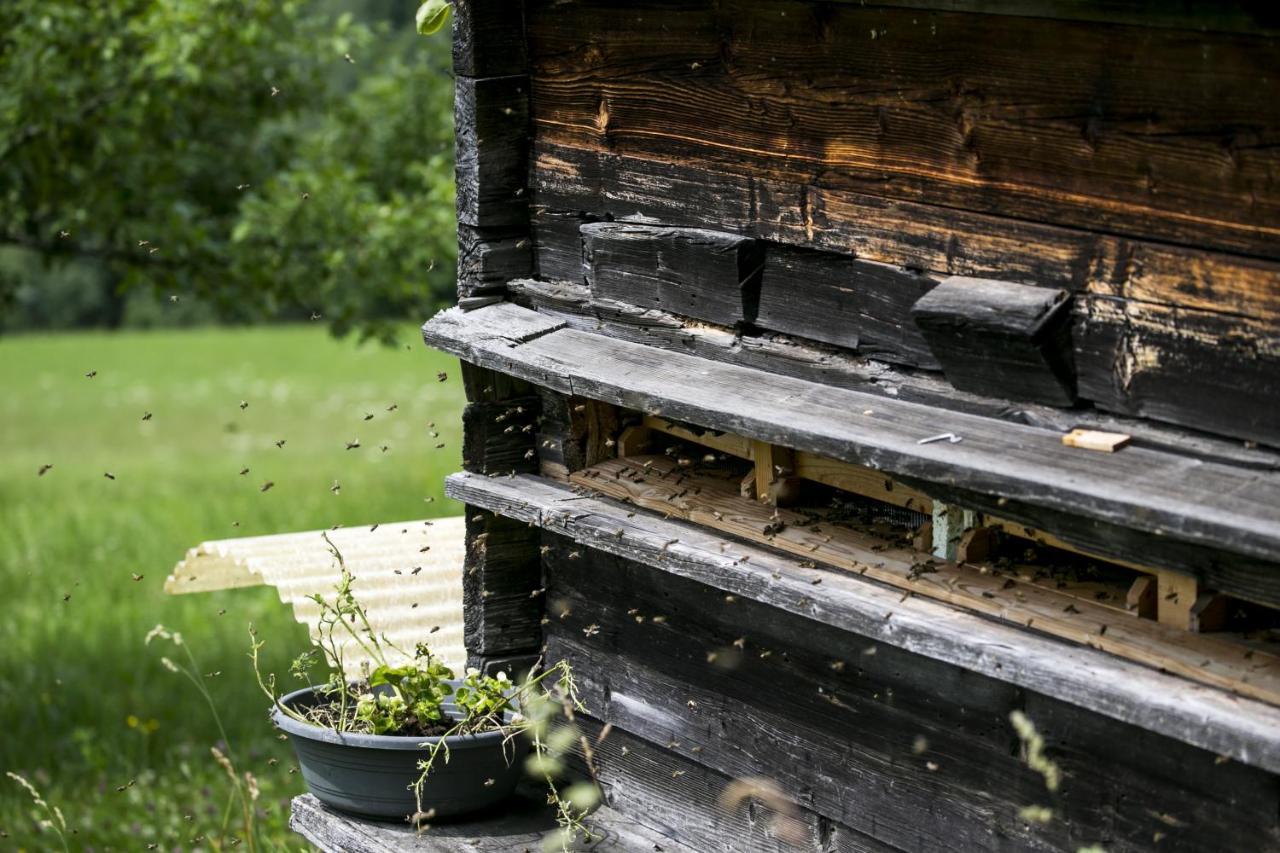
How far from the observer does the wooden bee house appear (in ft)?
7.56

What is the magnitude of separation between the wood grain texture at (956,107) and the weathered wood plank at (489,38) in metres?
0.19

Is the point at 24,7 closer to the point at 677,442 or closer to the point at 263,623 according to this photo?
the point at 263,623

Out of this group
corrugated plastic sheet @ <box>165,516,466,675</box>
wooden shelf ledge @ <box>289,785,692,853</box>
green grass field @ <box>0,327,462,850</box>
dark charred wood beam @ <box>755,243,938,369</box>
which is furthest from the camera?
green grass field @ <box>0,327,462,850</box>

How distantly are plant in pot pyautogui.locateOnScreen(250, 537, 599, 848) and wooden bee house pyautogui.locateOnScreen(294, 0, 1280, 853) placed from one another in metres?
0.15

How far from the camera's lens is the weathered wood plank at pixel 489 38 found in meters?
3.71

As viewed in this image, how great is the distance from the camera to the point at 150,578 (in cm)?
970

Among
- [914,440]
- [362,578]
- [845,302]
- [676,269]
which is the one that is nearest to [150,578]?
[362,578]

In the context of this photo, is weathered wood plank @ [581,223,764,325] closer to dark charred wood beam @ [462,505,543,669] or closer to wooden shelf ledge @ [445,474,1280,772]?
wooden shelf ledge @ [445,474,1280,772]

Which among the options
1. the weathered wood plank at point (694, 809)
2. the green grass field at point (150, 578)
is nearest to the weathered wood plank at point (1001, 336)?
the weathered wood plank at point (694, 809)

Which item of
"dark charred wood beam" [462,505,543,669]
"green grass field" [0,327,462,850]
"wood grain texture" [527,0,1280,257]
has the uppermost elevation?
"wood grain texture" [527,0,1280,257]

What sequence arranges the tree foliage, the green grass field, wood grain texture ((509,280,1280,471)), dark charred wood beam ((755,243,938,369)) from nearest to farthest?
wood grain texture ((509,280,1280,471)) → dark charred wood beam ((755,243,938,369)) → the green grass field → the tree foliage

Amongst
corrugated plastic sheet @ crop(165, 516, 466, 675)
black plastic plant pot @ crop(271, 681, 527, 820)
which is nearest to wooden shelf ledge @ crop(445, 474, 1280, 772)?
black plastic plant pot @ crop(271, 681, 527, 820)

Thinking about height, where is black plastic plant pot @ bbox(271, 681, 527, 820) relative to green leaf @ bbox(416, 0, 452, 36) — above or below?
below

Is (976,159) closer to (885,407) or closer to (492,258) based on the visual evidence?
(885,407)
